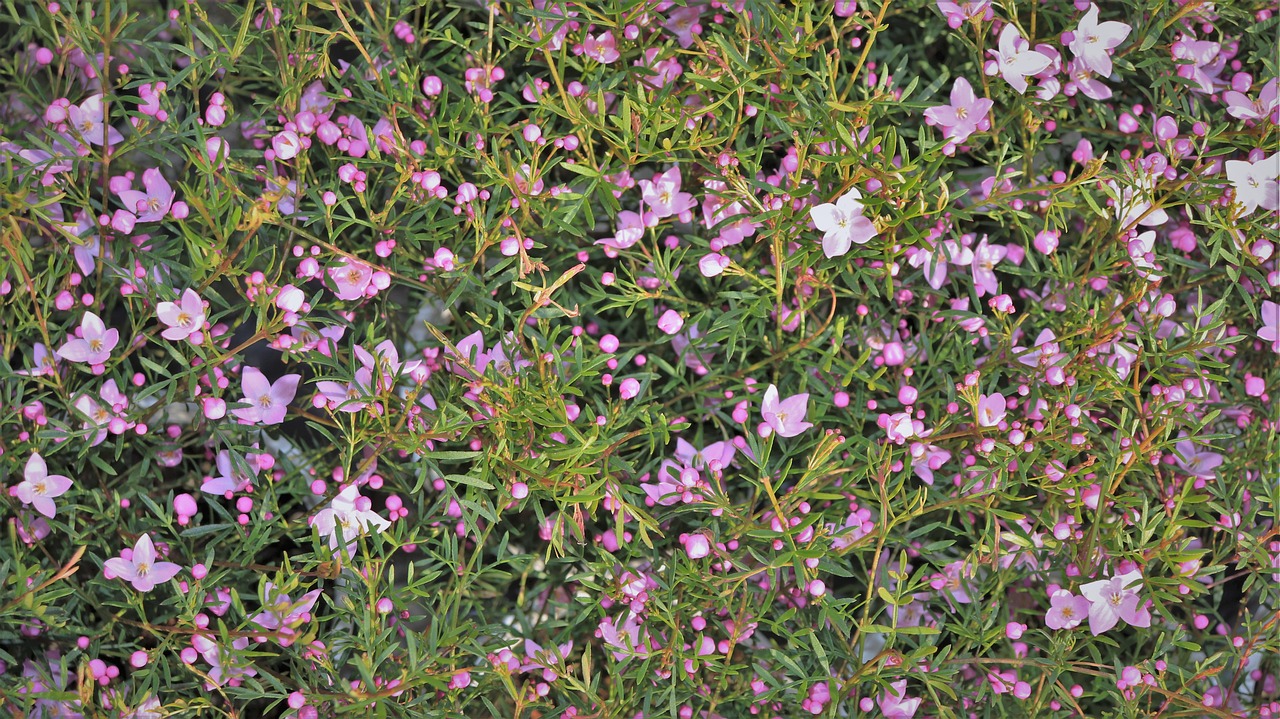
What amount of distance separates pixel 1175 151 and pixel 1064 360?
0.31 m

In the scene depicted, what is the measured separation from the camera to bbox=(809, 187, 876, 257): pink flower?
1074 millimetres

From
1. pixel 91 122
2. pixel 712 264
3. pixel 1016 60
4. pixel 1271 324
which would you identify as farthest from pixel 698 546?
pixel 91 122

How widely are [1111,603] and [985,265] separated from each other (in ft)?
1.46

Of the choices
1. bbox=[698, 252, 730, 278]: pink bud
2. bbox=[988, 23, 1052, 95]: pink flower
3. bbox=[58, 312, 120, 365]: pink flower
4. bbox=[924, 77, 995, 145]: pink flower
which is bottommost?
bbox=[58, 312, 120, 365]: pink flower

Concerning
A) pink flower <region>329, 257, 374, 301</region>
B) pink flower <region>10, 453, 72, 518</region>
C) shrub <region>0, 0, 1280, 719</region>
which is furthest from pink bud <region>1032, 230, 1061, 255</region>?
pink flower <region>10, 453, 72, 518</region>

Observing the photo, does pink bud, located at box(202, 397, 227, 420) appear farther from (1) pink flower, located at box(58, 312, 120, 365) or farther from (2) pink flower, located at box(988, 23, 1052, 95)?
(2) pink flower, located at box(988, 23, 1052, 95)

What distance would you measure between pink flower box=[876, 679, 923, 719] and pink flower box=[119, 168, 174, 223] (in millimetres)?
1079

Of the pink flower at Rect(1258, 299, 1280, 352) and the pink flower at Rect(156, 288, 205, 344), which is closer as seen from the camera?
the pink flower at Rect(156, 288, 205, 344)

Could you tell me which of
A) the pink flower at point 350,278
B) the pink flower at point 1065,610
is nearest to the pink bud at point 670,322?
the pink flower at point 350,278

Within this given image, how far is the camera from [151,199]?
44.1 inches

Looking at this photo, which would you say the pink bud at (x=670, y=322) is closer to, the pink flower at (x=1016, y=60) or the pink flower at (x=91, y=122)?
the pink flower at (x=1016, y=60)

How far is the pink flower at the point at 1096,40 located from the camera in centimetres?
112

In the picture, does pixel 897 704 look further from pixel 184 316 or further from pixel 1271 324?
pixel 184 316

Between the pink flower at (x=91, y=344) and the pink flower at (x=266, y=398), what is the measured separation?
16cm
